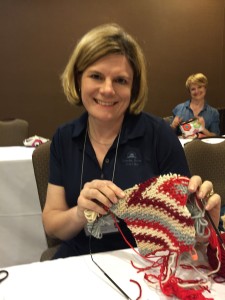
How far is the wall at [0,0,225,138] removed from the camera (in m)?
3.89

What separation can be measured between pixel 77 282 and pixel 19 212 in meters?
1.22

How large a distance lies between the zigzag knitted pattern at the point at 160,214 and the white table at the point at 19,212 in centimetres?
115

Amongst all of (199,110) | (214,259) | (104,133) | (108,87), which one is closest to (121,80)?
(108,87)

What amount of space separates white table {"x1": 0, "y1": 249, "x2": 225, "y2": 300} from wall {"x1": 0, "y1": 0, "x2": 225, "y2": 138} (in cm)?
343

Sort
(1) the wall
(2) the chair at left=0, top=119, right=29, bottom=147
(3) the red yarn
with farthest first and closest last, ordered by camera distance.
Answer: (1) the wall → (2) the chair at left=0, top=119, right=29, bottom=147 → (3) the red yarn

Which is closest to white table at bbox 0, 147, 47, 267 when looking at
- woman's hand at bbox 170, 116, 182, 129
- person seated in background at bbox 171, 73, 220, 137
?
woman's hand at bbox 170, 116, 182, 129

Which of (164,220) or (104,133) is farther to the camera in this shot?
(104,133)

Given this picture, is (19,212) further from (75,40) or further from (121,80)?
(75,40)

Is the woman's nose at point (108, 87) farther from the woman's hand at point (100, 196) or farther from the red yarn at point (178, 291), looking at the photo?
the red yarn at point (178, 291)

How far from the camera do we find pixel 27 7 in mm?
3805

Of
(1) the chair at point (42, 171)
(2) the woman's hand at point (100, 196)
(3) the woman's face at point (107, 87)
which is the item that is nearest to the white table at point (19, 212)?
(1) the chair at point (42, 171)

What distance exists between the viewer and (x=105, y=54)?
41.8 inches

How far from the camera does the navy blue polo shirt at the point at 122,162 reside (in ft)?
3.73

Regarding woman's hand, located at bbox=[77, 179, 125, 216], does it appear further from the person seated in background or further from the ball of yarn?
the person seated in background
